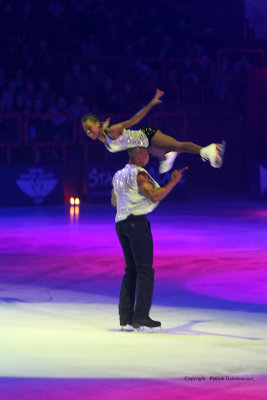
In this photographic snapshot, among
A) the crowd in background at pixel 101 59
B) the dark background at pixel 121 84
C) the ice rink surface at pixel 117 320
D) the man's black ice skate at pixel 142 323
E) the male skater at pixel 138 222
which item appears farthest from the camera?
the crowd in background at pixel 101 59

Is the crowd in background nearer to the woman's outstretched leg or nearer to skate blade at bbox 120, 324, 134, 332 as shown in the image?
the woman's outstretched leg

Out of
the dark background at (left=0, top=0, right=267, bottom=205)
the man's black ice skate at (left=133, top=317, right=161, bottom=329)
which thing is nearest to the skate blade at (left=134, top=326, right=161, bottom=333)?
A: the man's black ice skate at (left=133, top=317, right=161, bottom=329)

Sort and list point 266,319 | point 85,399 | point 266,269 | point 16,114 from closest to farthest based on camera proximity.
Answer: point 85,399 → point 266,319 → point 266,269 → point 16,114

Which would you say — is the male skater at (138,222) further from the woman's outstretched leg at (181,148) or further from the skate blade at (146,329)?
the woman's outstretched leg at (181,148)

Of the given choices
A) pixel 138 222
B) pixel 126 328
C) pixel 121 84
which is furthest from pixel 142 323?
pixel 121 84

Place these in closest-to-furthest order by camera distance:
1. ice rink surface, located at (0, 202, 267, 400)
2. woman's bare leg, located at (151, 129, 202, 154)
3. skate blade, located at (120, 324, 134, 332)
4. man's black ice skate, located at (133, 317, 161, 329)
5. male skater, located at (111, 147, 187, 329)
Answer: ice rink surface, located at (0, 202, 267, 400) < male skater, located at (111, 147, 187, 329) < man's black ice skate, located at (133, 317, 161, 329) < skate blade, located at (120, 324, 134, 332) < woman's bare leg, located at (151, 129, 202, 154)

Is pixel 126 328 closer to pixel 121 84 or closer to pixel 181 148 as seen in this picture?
pixel 181 148

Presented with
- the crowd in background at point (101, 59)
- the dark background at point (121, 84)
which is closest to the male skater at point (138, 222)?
the dark background at point (121, 84)

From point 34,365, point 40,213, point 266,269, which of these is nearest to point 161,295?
point 266,269

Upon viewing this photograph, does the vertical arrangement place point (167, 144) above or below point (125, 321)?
above

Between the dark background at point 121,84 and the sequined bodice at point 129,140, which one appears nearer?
the sequined bodice at point 129,140

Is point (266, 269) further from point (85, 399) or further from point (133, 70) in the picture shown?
point (133, 70)

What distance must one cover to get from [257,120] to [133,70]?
4598mm

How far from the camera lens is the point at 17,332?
9.15 m
